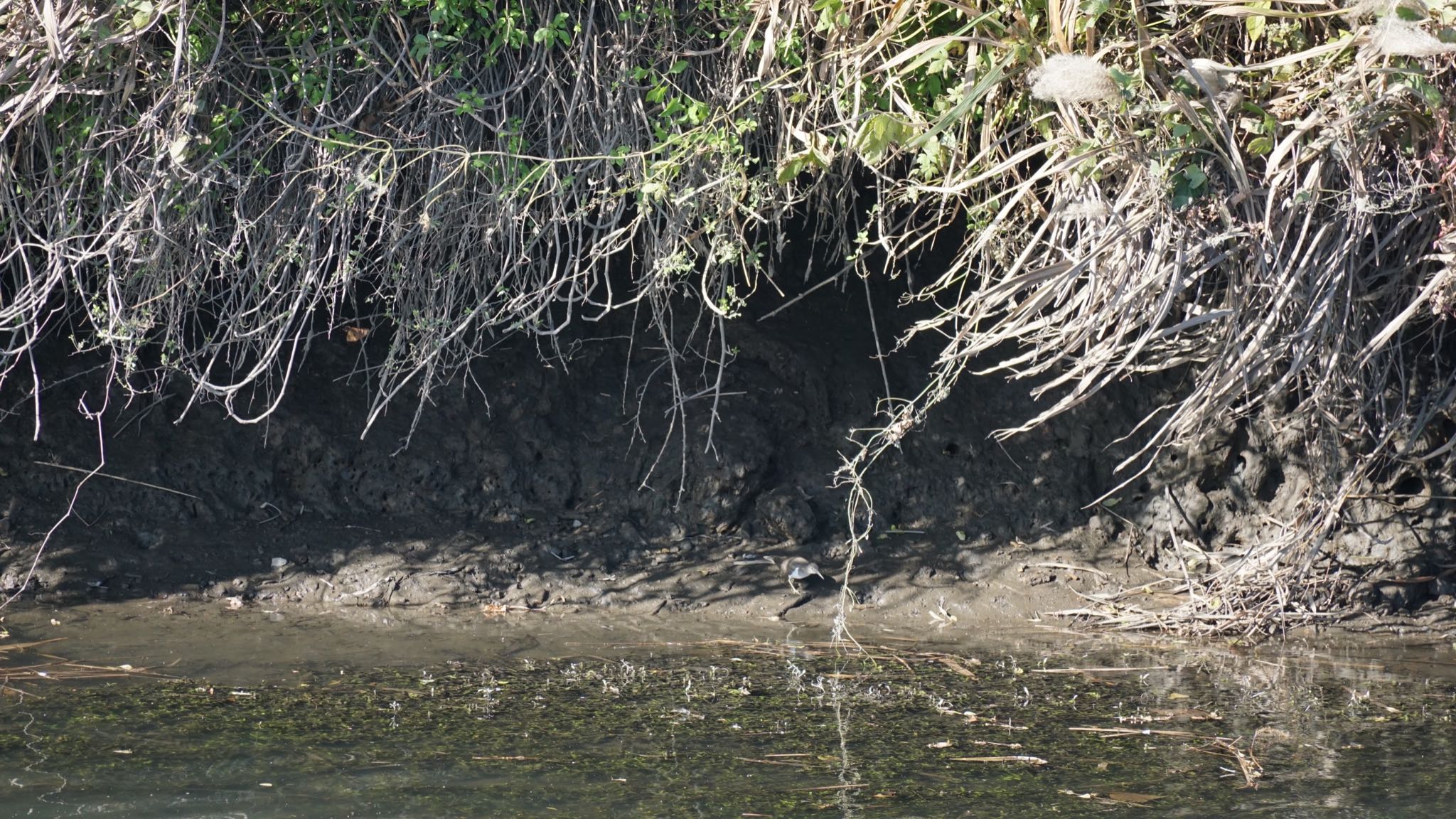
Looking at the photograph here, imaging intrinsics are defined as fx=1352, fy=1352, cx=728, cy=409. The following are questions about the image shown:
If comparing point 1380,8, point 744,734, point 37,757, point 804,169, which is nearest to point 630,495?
point 804,169

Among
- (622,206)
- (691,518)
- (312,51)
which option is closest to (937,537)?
(691,518)

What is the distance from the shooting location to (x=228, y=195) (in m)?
4.36

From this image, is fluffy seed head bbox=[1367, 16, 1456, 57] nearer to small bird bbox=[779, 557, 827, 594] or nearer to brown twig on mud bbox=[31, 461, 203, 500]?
small bird bbox=[779, 557, 827, 594]

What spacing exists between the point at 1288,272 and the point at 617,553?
250cm

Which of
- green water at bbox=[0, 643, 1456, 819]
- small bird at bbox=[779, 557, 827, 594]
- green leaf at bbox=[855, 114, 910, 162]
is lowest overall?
green water at bbox=[0, 643, 1456, 819]

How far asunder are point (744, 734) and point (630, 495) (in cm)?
183

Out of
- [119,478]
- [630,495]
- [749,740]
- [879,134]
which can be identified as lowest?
[749,740]

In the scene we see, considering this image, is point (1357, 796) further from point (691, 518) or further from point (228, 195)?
point (228, 195)

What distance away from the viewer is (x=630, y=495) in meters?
5.17

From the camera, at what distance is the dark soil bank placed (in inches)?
186

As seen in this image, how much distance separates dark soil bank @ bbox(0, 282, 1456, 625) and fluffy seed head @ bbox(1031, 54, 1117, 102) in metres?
2.03

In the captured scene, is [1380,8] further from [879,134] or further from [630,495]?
[630,495]

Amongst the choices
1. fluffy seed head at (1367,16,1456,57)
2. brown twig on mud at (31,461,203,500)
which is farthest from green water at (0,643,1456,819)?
fluffy seed head at (1367,16,1456,57)

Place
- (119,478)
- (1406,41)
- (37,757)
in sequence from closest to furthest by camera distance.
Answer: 1. (1406,41)
2. (37,757)
3. (119,478)
